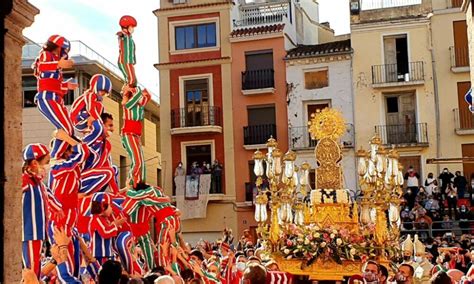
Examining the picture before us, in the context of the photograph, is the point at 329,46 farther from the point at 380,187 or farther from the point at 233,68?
the point at 380,187

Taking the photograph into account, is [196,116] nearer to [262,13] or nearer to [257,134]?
[257,134]

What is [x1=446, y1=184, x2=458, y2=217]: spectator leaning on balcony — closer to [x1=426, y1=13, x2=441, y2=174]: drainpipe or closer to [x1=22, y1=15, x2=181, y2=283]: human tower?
[x1=426, y1=13, x2=441, y2=174]: drainpipe

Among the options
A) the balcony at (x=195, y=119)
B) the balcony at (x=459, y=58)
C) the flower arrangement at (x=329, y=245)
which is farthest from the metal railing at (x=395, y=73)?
the flower arrangement at (x=329, y=245)

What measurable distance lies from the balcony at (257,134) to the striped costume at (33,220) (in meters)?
21.2

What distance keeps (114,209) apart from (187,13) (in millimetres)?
21671

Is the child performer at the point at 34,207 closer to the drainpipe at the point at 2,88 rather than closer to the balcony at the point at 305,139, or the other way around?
the drainpipe at the point at 2,88

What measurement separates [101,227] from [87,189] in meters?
0.55

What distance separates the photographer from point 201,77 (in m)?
29.2

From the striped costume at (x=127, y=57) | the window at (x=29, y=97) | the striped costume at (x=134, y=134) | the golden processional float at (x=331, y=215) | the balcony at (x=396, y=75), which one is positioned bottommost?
the golden processional float at (x=331, y=215)

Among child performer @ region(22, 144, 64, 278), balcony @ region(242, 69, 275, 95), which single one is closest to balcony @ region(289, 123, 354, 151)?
balcony @ region(242, 69, 275, 95)

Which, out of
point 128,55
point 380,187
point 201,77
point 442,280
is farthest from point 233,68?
point 442,280

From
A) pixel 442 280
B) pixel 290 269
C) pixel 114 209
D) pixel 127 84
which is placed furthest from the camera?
pixel 290 269

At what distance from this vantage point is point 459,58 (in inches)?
1058

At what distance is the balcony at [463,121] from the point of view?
26402mm
